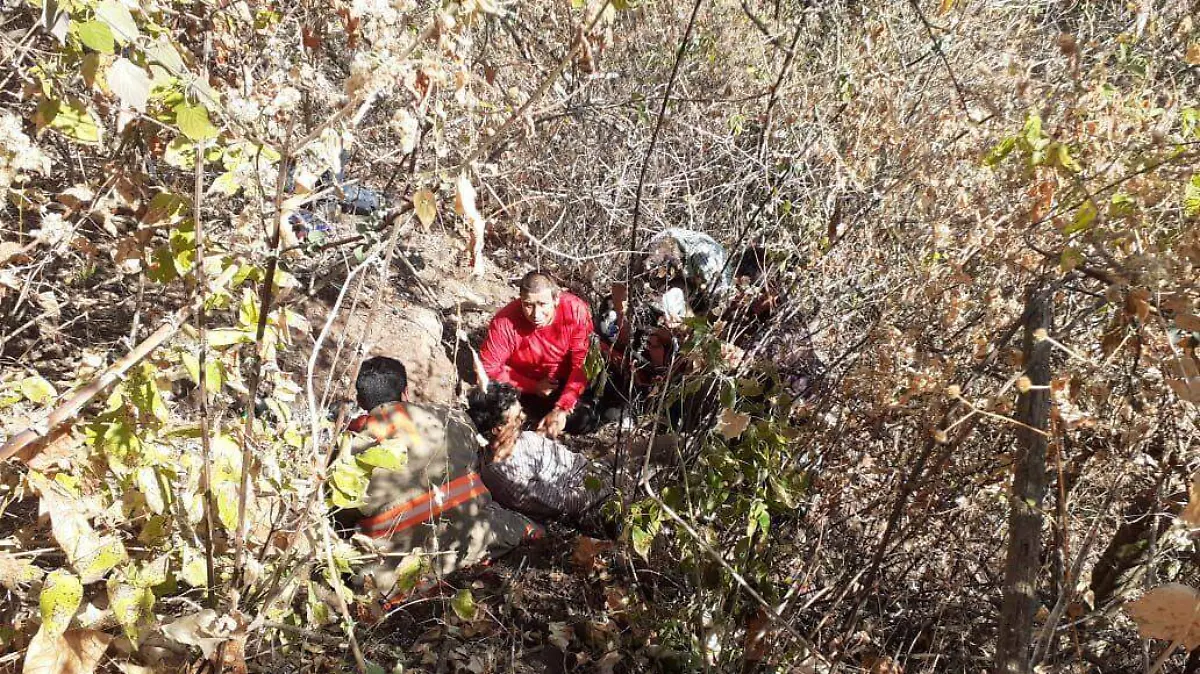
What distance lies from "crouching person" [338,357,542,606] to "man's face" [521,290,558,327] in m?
1.11

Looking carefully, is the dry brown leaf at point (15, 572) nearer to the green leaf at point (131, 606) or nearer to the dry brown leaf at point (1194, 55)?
the green leaf at point (131, 606)

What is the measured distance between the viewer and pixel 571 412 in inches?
171

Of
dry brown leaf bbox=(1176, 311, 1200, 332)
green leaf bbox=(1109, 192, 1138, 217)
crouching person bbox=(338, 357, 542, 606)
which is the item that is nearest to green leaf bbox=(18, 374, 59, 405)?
crouching person bbox=(338, 357, 542, 606)

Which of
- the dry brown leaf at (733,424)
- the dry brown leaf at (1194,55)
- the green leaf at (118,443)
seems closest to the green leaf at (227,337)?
the green leaf at (118,443)

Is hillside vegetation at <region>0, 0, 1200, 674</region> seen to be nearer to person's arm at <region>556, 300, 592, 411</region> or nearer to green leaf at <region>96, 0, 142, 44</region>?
green leaf at <region>96, 0, 142, 44</region>

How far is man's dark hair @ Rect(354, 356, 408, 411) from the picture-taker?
141 inches

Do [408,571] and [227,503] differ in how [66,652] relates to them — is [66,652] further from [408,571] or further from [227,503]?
[408,571]

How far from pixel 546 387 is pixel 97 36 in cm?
340

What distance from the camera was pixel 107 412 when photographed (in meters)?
1.51

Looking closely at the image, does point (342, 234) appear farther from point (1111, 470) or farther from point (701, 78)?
point (1111, 470)

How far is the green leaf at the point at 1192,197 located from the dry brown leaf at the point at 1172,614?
1.16 m

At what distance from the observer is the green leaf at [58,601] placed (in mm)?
1294

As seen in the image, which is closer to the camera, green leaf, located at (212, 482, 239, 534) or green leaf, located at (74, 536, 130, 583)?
green leaf, located at (74, 536, 130, 583)

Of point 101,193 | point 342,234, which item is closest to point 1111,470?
point 101,193
